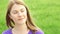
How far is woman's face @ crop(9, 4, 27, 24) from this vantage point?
2.91 m

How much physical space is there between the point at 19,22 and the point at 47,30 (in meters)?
3.22

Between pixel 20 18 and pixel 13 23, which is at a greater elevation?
pixel 20 18

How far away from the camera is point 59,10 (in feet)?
25.8

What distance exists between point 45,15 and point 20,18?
450 centimetres

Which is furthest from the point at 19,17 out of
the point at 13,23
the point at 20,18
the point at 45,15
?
the point at 45,15

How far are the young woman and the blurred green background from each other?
2806 millimetres

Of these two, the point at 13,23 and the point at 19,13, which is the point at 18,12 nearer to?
the point at 19,13

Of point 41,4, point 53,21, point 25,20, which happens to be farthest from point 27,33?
point 41,4

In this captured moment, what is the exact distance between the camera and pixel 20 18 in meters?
2.90

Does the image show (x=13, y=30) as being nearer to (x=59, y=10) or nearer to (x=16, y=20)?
(x=16, y=20)

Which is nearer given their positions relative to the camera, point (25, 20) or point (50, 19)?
point (25, 20)

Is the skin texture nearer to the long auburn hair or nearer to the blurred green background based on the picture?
the long auburn hair

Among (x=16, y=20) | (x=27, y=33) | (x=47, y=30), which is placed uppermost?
(x=16, y=20)

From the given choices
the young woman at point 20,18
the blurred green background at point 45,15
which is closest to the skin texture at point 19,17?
the young woman at point 20,18
